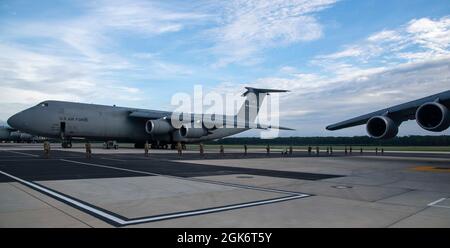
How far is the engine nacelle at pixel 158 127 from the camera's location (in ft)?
130

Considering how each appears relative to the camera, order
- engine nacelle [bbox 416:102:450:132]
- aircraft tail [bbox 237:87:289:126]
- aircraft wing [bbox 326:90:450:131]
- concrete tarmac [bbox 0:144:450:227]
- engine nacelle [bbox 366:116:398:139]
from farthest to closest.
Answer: aircraft tail [bbox 237:87:289:126] < engine nacelle [bbox 366:116:398:139] < aircraft wing [bbox 326:90:450:131] < engine nacelle [bbox 416:102:450:132] < concrete tarmac [bbox 0:144:450:227]

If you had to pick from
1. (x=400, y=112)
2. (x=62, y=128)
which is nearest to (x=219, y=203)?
(x=400, y=112)

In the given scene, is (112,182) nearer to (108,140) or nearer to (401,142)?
(108,140)

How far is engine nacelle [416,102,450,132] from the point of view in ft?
56.7

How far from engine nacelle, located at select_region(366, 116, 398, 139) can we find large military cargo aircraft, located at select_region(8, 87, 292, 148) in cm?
1858

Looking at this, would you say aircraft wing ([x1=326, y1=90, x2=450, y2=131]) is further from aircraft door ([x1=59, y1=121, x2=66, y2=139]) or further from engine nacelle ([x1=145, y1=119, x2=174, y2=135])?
aircraft door ([x1=59, y1=121, x2=66, y2=139])

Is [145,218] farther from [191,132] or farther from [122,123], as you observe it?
[122,123]

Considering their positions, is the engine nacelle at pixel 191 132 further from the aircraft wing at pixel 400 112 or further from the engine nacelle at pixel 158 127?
the aircraft wing at pixel 400 112

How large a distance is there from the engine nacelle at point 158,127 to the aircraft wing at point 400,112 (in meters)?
21.0

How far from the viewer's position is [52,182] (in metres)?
10.5

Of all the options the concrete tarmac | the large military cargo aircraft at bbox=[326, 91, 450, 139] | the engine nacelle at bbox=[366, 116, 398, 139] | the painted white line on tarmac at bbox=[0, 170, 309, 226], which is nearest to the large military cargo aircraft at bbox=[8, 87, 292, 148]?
the large military cargo aircraft at bbox=[326, 91, 450, 139]
